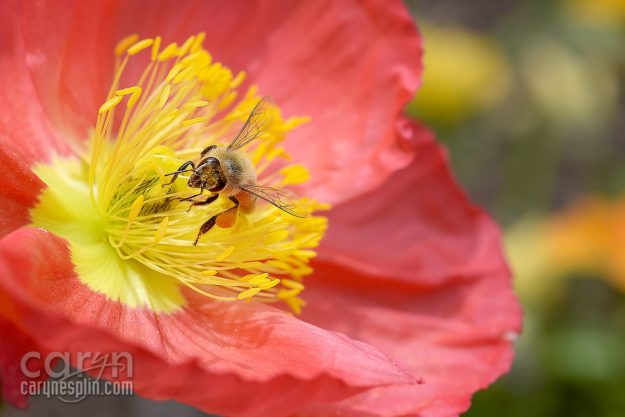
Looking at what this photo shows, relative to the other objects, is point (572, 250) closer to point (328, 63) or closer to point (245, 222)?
point (328, 63)

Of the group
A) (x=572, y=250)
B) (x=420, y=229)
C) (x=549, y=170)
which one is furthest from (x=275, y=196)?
(x=549, y=170)

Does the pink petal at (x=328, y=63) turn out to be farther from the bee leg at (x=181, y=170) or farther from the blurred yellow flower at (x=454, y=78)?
Answer: the blurred yellow flower at (x=454, y=78)

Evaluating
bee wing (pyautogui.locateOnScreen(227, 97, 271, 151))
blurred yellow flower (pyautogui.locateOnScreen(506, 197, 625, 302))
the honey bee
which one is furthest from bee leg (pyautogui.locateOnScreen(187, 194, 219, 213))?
blurred yellow flower (pyautogui.locateOnScreen(506, 197, 625, 302))

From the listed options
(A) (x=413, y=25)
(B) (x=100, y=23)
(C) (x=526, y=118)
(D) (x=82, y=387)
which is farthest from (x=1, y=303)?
(C) (x=526, y=118)

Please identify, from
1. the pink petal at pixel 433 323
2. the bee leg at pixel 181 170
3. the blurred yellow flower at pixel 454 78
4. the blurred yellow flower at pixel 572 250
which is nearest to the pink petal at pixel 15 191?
the bee leg at pixel 181 170

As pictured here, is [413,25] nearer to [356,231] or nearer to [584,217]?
[356,231]
